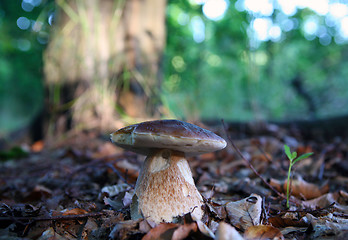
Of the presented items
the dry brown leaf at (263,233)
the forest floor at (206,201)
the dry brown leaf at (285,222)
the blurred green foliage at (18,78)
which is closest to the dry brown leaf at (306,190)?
the forest floor at (206,201)

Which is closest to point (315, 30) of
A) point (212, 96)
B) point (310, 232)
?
point (212, 96)

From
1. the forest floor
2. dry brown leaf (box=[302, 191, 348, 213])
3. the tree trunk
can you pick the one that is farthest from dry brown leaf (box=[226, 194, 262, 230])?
the tree trunk

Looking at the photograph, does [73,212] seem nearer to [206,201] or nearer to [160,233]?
[160,233]

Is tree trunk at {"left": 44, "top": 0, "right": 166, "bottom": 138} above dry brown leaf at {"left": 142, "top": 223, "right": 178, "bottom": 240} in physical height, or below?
above

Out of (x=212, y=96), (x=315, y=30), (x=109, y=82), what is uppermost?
(x=315, y=30)

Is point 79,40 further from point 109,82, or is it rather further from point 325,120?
point 325,120

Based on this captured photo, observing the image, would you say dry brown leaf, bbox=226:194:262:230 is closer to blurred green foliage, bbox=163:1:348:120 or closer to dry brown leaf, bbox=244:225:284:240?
dry brown leaf, bbox=244:225:284:240

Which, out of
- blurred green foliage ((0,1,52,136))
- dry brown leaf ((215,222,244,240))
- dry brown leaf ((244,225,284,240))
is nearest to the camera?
dry brown leaf ((215,222,244,240))
